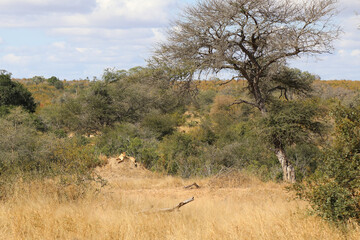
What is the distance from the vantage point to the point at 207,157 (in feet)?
57.0

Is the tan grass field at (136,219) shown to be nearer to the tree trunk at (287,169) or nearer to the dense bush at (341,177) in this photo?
the dense bush at (341,177)

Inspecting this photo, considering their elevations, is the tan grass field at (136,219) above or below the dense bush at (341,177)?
below

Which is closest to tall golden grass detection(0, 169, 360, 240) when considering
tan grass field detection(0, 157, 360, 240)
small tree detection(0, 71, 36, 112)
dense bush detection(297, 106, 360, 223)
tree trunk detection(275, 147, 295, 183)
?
tan grass field detection(0, 157, 360, 240)

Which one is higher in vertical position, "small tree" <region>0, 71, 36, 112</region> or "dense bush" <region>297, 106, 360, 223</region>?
"small tree" <region>0, 71, 36, 112</region>

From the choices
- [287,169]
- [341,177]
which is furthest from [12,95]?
[341,177]

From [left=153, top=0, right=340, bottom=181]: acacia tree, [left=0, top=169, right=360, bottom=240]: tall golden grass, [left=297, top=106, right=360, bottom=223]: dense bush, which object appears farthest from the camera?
[left=153, top=0, right=340, bottom=181]: acacia tree

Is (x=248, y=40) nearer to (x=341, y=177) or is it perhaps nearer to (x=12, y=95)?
(x=341, y=177)

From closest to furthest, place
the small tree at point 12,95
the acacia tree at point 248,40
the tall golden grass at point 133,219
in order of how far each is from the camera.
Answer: the tall golden grass at point 133,219
the acacia tree at point 248,40
the small tree at point 12,95

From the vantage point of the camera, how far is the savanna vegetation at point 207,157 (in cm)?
645

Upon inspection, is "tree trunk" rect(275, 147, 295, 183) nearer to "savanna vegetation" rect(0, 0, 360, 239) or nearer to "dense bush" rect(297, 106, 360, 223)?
"savanna vegetation" rect(0, 0, 360, 239)

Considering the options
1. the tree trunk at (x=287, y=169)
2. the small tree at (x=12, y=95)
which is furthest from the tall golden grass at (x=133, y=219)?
the small tree at (x=12, y=95)

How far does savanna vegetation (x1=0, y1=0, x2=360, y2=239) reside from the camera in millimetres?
6445

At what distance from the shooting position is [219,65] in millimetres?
13961

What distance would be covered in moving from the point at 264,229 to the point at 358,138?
2.31 meters
